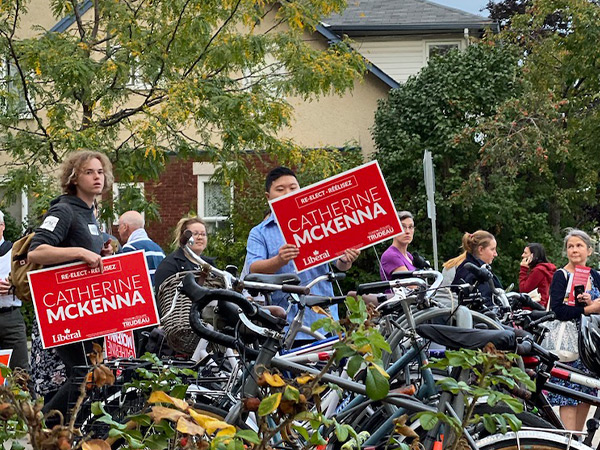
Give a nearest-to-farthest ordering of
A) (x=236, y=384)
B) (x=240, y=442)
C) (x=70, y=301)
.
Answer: (x=240, y=442) < (x=236, y=384) < (x=70, y=301)

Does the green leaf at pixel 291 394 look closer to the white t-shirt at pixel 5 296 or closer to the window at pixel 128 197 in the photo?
the white t-shirt at pixel 5 296

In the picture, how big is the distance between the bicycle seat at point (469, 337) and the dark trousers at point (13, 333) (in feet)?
19.4

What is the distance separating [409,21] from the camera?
2855 centimetres

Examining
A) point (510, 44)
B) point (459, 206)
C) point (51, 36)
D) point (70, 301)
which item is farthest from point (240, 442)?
point (510, 44)

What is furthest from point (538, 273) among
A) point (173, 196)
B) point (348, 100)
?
point (173, 196)

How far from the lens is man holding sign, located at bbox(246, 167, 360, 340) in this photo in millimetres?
5707

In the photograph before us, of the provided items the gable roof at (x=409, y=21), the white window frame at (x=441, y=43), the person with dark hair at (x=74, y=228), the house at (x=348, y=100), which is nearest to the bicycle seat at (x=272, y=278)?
the person with dark hair at (x=74, y=228)

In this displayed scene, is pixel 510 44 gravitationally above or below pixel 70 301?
above

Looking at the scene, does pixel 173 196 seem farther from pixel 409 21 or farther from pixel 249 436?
pixel 249 436

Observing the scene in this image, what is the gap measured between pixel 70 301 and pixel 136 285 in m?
0.40

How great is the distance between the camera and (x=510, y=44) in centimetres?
2328

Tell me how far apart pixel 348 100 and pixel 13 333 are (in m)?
17.6

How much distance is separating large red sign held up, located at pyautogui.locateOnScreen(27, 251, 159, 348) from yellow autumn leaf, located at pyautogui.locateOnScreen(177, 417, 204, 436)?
388 cm

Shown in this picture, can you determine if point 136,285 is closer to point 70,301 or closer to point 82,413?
point 70,301
